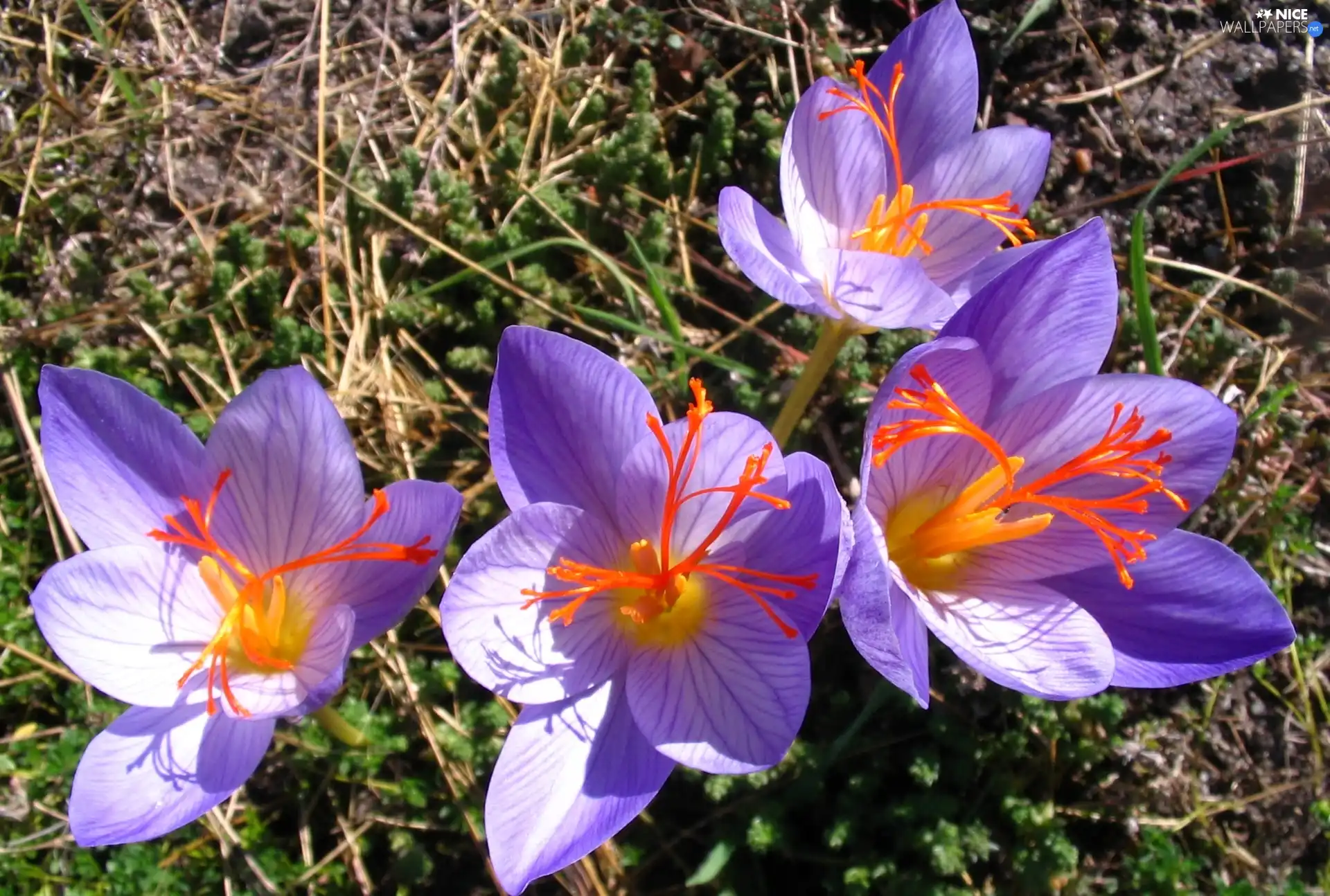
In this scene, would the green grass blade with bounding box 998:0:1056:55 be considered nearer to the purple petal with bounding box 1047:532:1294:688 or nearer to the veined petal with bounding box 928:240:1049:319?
the veined petal with bounding box 928:240:1049:319

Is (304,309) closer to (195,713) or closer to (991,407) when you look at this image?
(195,713)

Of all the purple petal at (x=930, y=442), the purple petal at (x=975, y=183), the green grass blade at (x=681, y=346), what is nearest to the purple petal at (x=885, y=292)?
the purple petal at (x=930, y=442)

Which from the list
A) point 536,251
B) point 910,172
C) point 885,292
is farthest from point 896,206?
point 536,251

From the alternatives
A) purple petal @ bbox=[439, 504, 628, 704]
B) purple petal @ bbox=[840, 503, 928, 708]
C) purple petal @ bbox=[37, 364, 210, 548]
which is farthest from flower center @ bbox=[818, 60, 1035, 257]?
Result: purple petal @ bbox=[37, 364, 210, 548]

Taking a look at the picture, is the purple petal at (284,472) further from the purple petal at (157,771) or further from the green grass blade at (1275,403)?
the green grass blade at (1275,403)

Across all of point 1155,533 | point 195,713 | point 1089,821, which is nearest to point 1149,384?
Answer: point 1155,533

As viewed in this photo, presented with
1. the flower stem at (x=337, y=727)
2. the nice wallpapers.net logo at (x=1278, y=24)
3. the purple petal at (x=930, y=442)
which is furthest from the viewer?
the nice wallpapers.net logo at (x=1278, y=24)
